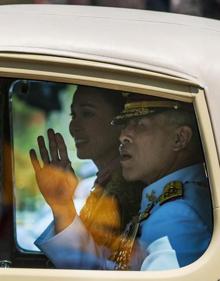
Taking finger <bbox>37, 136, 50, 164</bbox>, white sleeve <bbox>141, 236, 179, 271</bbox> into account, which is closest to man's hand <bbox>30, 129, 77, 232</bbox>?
finger <bbox>37, 136, 50, 164</bbox>

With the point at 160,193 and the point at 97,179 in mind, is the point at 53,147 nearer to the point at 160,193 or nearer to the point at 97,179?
the point at 97,179

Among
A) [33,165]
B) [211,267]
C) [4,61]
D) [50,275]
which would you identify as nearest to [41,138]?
[33,165]

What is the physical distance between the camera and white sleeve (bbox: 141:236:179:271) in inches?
82.7

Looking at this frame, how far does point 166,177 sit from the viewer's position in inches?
85.9

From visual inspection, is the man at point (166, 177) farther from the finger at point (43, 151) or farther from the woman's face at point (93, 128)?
the finger at point (43, 151)

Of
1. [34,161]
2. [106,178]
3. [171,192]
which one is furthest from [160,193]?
[34,161]

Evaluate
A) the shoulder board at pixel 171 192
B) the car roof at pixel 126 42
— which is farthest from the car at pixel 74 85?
the shoulder board at pixel 171 192

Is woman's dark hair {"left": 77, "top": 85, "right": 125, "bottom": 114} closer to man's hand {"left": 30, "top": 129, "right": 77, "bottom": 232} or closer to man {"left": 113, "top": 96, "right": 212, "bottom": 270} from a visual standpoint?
man {"left": 113, "top": 96, "right": 212, "bottom": 270}

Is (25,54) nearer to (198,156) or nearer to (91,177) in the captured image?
(91,177)

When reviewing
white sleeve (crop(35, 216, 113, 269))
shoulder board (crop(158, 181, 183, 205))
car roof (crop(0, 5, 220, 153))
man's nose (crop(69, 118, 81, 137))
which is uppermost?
car roof (crop(0, 5, 220, 153))

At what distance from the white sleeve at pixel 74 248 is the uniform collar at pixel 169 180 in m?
0.17

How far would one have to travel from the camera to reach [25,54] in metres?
2.10

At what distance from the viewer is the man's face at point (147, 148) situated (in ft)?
7.14

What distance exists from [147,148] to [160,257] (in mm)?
308
